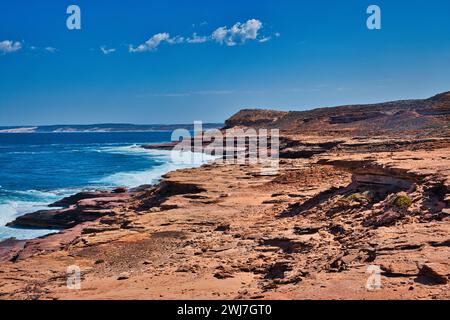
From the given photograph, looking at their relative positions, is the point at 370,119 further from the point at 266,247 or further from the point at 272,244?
the point at 266,247

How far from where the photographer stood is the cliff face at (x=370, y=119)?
48.3 meters

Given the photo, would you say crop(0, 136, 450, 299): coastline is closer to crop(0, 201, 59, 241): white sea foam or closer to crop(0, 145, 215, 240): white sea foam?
crop(0, 201, 59, 241): white sea foam

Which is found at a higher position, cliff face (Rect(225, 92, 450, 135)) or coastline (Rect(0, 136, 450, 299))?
cliff face (Rect(225, 92, 450, 135))

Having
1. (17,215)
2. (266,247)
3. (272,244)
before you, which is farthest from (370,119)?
(266,247)

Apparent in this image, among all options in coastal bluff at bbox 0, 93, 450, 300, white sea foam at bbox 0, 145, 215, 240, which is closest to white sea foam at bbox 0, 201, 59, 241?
white sea foam at bbox 0, 145, 215, 240

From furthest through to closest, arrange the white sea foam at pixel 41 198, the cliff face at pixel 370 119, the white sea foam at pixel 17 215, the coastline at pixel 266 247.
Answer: the cliff face at pixel 370 119
the white sea foam at pixel 41 198
the white sea foam at pixel 17 215
the coastline at pixel 266 247

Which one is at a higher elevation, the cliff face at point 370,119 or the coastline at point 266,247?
the cliff face at point 370,119

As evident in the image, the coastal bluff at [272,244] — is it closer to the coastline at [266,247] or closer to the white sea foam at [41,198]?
the coastline at [266,247]

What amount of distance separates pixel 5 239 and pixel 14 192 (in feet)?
55.7

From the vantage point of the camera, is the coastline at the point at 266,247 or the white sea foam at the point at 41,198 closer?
the coastline at the point at 266,247

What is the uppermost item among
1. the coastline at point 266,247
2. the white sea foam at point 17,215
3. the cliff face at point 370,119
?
the cliff face at point 370,119

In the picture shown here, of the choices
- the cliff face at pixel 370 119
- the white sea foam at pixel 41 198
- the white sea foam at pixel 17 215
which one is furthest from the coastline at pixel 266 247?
the cliff face at pixel 370 119

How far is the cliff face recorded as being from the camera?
48.3 metres

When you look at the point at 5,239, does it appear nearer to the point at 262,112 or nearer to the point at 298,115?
the point at 298,115
